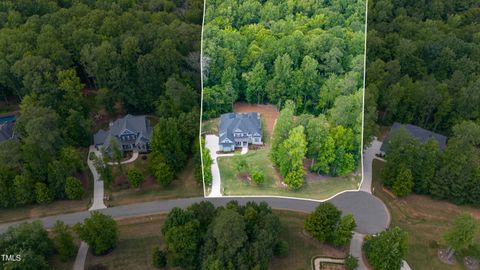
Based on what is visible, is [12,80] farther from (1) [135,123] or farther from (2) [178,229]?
(2) [178,229]

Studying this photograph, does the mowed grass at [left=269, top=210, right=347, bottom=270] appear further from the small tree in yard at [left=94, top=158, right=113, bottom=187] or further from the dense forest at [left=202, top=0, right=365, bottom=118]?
the small tree in yard at [left=94, top=158, right=113, bottom=187]

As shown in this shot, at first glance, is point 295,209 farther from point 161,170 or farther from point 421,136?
point 421,136

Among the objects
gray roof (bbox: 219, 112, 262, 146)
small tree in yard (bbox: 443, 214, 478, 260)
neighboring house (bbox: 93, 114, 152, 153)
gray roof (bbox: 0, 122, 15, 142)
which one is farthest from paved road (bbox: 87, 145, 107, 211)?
small tree in yard (bbox: 443, 214, 478, 260)

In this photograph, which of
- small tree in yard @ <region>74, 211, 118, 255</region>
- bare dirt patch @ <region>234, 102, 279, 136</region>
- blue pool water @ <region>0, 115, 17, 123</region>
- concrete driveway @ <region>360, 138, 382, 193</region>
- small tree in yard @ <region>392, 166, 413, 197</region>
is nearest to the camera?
bare dirt patch @ <region>234, 102, 279, 136</region>

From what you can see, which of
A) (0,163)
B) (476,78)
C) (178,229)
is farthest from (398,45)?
(0,163)

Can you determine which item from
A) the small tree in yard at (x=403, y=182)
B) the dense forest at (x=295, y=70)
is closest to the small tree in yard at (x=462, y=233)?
the small tree in yard at (x=403, y=182)

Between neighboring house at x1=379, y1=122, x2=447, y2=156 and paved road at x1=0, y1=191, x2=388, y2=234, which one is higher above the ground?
neighboring house at x1=379, y1=122, x2=447, y2=156

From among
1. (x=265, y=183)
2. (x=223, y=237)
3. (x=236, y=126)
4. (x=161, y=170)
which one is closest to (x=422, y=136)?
(x=223, y=237)
